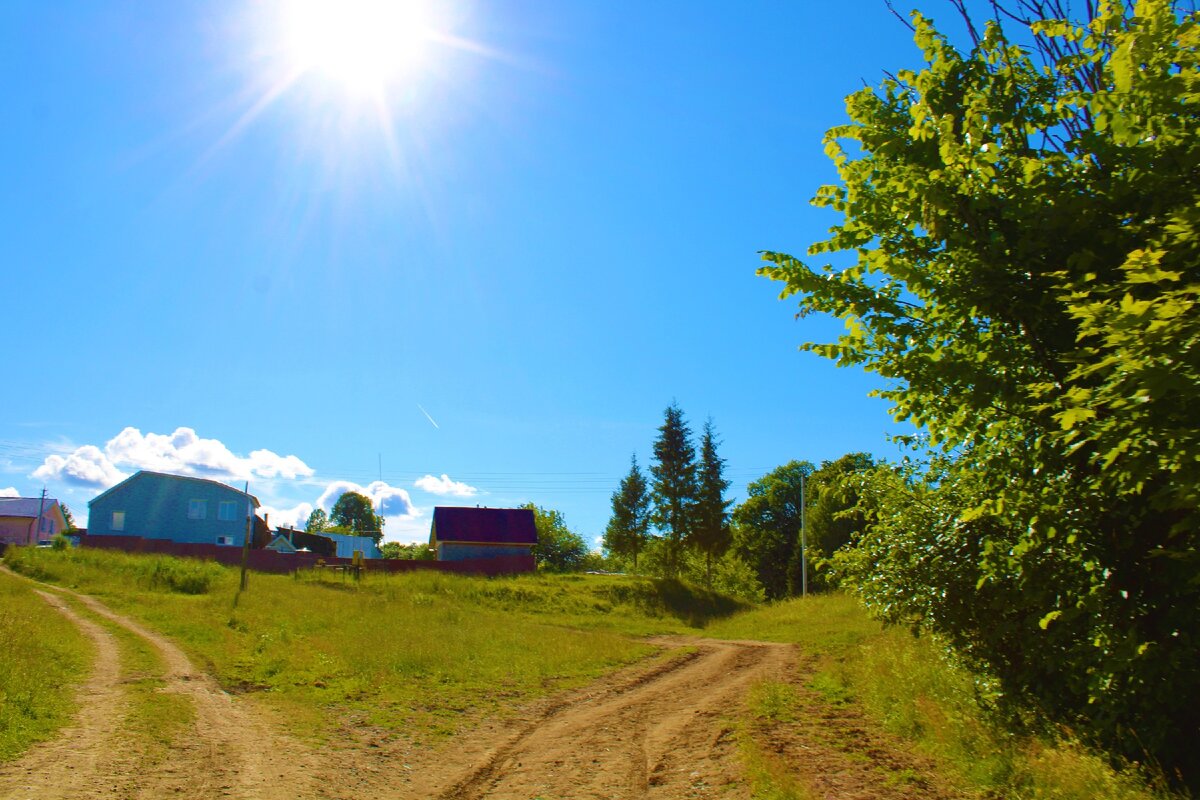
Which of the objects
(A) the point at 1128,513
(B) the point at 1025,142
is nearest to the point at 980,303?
(B) the point at 1025,142

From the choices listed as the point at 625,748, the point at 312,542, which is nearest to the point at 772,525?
the point at 312,542

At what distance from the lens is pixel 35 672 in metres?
10.9

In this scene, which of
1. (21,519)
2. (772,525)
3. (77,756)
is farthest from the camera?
(772,525)

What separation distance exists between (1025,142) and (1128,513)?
3.27 metres

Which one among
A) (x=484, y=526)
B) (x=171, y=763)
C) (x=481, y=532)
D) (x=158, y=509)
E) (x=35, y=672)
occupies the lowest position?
(x=171, y=763)

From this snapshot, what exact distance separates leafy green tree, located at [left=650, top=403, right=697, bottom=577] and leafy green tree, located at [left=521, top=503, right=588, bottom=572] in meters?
26.5

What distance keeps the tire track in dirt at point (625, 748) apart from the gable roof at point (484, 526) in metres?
41.8

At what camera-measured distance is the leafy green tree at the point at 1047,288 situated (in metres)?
5.41

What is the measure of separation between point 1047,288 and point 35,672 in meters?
13.6

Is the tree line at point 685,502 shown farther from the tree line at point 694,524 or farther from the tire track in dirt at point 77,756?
the tire track in dirt at point 77,756

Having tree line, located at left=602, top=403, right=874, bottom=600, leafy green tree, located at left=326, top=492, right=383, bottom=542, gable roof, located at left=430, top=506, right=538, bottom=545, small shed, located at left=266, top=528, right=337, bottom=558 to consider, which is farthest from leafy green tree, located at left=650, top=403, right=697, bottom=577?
leafy green tree, located at left=326, top=492, right=383, bottom=542

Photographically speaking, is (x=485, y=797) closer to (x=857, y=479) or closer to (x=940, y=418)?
(x=940, y=418)

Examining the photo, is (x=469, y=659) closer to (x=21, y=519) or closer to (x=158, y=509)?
(x=158, y=509)

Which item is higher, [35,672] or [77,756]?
[35,672]
